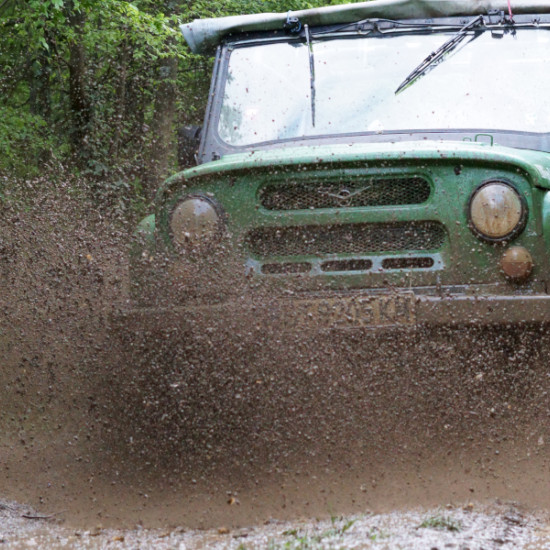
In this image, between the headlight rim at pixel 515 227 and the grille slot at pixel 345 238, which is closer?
the headlight rim at pixel 515 227

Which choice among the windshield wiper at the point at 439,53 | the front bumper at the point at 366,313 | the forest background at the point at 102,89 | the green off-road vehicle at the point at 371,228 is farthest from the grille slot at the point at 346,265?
the forest background at the point at 102,89

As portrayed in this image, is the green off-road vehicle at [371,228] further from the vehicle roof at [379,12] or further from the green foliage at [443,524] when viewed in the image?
the green foliage at [443,524]

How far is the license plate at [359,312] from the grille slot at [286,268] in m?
0.29

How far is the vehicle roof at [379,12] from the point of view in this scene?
4.98 meters

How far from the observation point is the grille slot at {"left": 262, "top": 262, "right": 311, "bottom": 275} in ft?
13.2

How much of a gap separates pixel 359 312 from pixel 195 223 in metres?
0.84

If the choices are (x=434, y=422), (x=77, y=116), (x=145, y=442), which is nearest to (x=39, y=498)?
(x=145, y=442)

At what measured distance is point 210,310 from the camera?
384 cm

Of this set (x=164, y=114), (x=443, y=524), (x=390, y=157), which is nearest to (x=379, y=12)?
(x=390, y=157)

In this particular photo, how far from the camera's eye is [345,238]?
4023mm

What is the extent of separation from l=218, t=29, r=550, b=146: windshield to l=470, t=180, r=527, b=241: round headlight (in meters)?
0.87

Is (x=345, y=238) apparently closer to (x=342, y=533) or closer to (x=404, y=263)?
(x=404, y=263)

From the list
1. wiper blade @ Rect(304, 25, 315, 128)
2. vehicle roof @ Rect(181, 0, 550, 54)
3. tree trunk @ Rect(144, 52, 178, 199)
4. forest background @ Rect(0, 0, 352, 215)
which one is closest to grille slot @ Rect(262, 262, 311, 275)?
wiper blade @ Rect(304, 25, 315, 128)

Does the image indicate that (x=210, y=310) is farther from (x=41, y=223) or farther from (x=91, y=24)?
(x=91, y=24)
